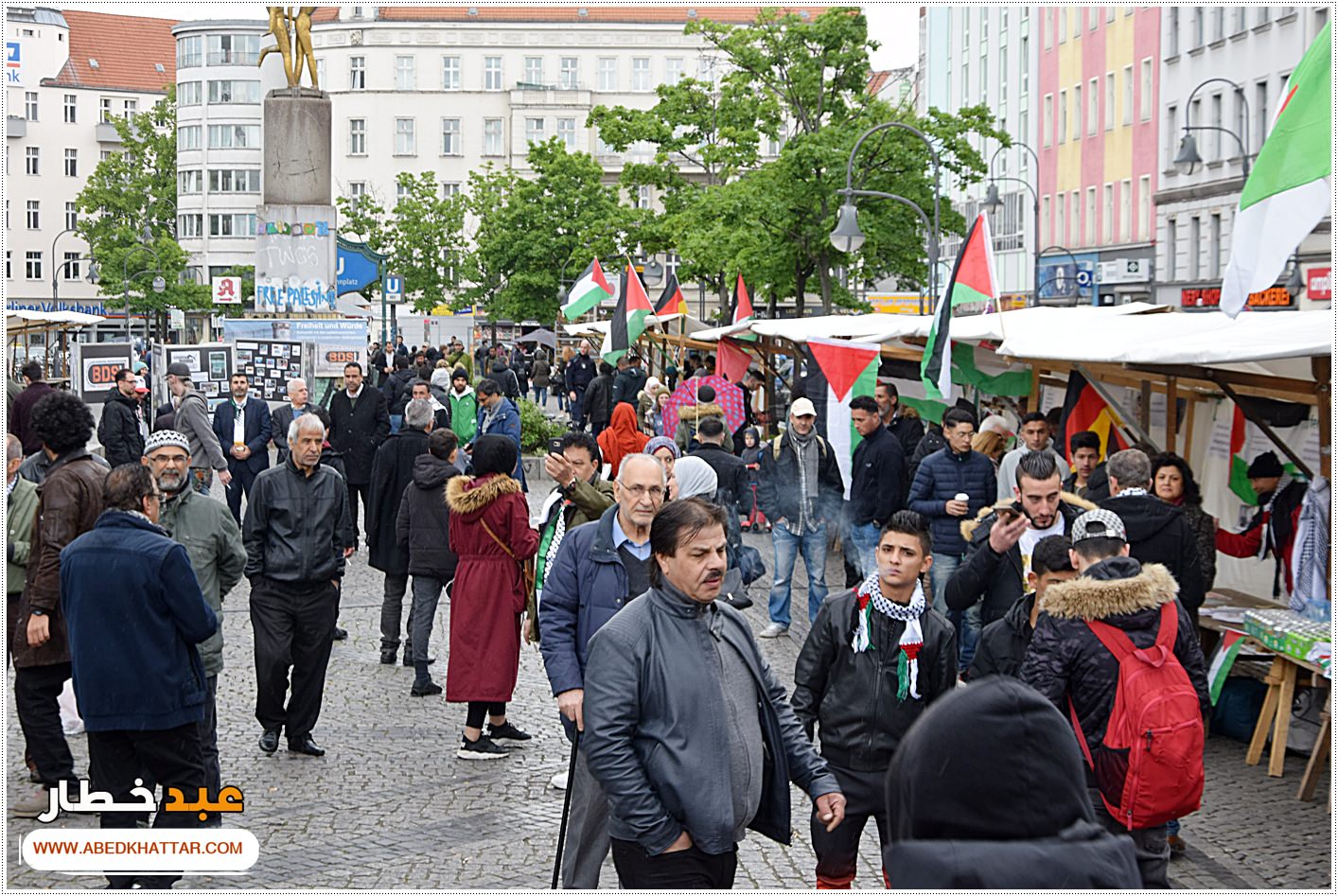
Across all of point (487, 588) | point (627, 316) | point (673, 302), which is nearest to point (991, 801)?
point (487, 588)

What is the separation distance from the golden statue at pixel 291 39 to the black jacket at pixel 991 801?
84.3 feet

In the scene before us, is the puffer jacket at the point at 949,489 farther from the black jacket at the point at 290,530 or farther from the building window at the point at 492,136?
the building window at the point at 492,136

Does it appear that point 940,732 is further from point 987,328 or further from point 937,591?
point 987,328

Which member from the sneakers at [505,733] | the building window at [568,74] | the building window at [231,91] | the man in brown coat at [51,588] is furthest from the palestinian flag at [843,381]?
the building window at [231,91]

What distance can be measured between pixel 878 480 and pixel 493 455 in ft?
14.2

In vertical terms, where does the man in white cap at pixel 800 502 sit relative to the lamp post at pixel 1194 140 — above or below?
below

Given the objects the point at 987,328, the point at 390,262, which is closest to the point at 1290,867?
the point at 987,328

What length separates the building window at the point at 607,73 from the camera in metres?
102

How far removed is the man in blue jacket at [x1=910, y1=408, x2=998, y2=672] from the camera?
11281 mm

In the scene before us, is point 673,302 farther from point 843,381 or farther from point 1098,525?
point 1098,525

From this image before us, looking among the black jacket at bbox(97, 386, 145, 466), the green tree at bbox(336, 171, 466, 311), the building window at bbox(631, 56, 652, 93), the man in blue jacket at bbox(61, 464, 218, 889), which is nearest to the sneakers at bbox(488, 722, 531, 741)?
the man in blue jacket at bbox(61, 464, 218, 889)

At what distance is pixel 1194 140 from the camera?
4253cm

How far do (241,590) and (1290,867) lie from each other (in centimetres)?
990

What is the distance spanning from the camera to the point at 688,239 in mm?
38281
